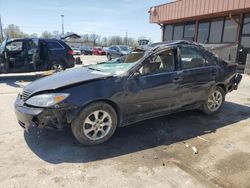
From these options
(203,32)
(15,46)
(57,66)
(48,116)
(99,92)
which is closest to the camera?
(48,116)

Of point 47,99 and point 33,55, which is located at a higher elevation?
point 33,55

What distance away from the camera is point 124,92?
3.65 metres

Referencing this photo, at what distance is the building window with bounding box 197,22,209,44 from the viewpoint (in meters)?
16.0

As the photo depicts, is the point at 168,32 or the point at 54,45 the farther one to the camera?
the point at 168,32

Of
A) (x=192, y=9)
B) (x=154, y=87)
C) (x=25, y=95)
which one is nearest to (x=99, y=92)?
(x=154, y=87)

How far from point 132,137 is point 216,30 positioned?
45.0ft

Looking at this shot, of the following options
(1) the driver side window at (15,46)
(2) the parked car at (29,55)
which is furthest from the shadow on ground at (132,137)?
(1) the driver side window at (15,46)

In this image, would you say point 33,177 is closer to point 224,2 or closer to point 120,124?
point 120,124

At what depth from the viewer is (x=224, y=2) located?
43.7 feet

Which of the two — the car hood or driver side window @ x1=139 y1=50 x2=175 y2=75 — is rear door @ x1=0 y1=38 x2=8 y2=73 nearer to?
the car hood

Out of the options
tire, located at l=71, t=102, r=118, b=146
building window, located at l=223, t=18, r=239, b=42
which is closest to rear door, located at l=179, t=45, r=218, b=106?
tire, located at l=71, t=102, r=118, b=146

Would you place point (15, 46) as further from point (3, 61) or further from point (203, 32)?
point (203, 32)

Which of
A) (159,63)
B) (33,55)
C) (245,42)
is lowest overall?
(33,55)

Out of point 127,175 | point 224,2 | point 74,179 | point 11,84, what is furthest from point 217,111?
point 224,2
